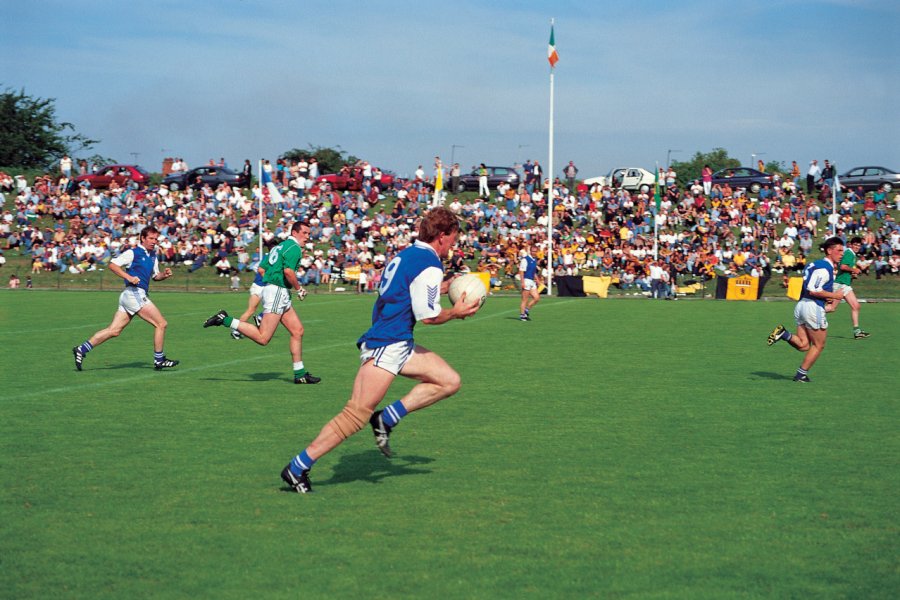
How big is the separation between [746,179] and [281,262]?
150 ft

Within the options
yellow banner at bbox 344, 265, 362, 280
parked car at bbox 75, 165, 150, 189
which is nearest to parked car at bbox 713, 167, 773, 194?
yellow banner at bbox 344, 265, 362, 280

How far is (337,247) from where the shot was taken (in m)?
50.1

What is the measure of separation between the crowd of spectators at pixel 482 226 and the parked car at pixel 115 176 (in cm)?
169

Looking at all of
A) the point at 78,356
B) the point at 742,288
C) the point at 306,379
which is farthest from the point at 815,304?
the point at 742,288

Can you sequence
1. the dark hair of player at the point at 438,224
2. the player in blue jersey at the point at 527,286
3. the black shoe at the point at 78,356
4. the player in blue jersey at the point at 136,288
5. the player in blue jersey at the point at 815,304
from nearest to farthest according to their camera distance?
the dark hair of player at the point at 438,224 → the player in blue jersey at the point at 815,304 → the player in blue jersey at the point at 136,288 → the black shoe at the point at 78,356 → the player in blue jersey at the point at 527,286

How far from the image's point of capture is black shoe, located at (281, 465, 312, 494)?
280 inches

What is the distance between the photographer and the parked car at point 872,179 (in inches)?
2124

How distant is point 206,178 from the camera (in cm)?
6009

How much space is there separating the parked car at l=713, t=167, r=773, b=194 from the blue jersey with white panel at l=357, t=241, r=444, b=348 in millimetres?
50188

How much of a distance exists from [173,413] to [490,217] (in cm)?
4211

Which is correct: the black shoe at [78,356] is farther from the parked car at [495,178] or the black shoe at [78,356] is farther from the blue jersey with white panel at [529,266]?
the parked car at [495,178]

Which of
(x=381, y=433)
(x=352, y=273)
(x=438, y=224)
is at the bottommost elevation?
(x=352, y=273)

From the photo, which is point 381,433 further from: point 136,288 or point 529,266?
point 529,266

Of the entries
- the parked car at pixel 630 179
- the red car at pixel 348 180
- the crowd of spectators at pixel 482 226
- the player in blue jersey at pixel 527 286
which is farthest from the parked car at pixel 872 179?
the player in blue jersey at pixel 527 286
